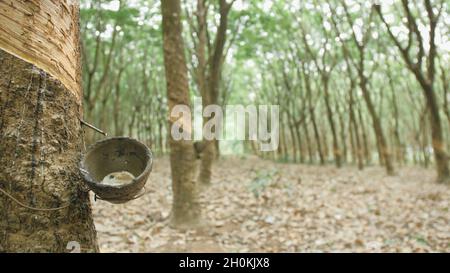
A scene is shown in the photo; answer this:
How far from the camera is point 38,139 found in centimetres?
157

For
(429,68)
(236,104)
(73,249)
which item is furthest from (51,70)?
(236,104)

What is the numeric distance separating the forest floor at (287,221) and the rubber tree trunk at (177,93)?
630 mm

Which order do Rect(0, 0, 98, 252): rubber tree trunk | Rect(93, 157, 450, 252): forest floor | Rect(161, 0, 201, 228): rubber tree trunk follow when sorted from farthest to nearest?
Rect(161, 0, 201, 228): rubber tree trunk, Rect(93, 157, 450, 252): forest floor, Rect(0, 0, 98, 252): rubber tree trunk

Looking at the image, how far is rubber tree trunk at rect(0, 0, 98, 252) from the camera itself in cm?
148

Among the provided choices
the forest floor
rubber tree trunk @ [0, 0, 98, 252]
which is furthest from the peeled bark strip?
the forest floor

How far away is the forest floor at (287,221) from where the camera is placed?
501 cm

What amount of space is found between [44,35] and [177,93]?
3.74 meters

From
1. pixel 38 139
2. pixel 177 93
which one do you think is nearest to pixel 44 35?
pixel 38 139

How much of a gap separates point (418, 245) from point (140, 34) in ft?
41.6

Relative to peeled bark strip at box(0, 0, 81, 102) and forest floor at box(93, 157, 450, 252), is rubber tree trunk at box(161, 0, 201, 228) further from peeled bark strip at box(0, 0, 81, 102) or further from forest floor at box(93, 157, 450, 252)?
peeled bark strip at box(0, 0, 81, 102)

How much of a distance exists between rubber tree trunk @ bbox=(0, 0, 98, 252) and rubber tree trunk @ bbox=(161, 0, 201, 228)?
3612mm

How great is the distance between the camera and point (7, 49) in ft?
5.04

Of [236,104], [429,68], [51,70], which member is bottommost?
[51,70]
